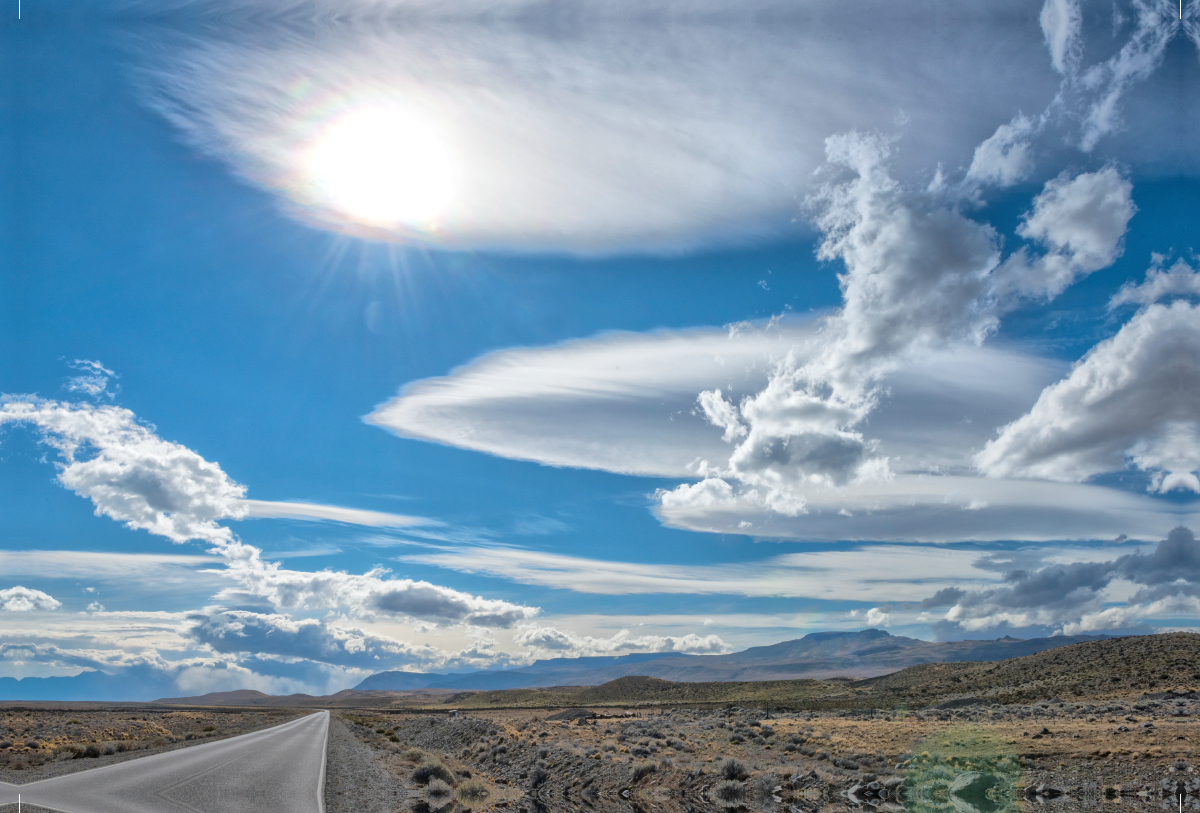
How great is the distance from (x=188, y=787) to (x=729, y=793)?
1920 centimetres

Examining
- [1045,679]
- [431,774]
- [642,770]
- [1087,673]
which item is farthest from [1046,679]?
[431,774]

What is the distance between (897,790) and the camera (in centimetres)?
2530

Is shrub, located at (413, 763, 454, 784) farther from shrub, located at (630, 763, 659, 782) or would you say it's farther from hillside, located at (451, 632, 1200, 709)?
hillside, located at (451, 632, 1200, 709)

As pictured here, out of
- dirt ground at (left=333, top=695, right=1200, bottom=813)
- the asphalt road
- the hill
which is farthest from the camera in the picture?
the hill

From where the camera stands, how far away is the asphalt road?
19.0m

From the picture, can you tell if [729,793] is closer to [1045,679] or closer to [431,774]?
[431,774]

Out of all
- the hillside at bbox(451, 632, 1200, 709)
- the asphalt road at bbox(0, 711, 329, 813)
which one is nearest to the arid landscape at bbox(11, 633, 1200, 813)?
the asphalt road at bbox(0, 711, 329, 813)

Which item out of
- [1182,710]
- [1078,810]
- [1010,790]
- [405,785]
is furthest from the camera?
[1182,710]

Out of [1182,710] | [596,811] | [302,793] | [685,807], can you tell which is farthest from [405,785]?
[1182,710]

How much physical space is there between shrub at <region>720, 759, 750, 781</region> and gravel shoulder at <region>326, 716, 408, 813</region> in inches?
511

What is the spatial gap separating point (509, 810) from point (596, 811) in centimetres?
303

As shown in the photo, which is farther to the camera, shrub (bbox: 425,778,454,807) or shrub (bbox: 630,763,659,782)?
shrub (bbox: 630,763,659,782)

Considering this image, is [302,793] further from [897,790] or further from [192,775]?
[897,790]

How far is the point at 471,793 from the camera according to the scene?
2580cm
